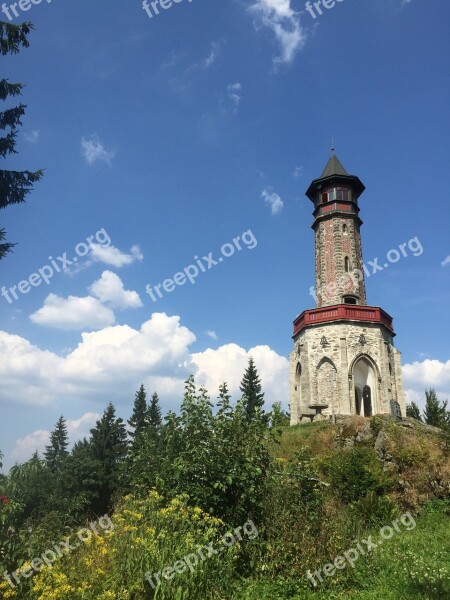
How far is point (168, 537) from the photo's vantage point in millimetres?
6488

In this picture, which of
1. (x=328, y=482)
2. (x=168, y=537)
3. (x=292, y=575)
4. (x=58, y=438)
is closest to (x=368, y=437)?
(x=328, y=482)

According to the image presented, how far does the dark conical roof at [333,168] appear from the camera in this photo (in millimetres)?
31312

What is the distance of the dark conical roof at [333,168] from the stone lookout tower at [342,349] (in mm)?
3509

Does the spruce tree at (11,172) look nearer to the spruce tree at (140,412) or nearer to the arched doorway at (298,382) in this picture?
→ the arched doorway at (298,382)

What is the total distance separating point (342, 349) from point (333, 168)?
14.4 metres

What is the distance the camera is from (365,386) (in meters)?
26.7

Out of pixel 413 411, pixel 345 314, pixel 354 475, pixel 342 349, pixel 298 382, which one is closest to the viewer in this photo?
pixel 354 475

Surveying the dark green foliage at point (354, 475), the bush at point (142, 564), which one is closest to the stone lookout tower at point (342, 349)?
the dark green foliage at point (354, 475)

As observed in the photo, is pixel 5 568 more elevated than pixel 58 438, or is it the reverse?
A: pixel 58 438

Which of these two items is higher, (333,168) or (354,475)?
(333,168)

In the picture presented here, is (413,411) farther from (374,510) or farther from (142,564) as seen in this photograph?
(142,564)

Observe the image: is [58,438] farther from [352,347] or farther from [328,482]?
[328,482]

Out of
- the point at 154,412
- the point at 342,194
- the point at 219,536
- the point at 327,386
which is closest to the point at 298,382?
the point at 327,386

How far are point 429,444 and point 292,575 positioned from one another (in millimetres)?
9806
